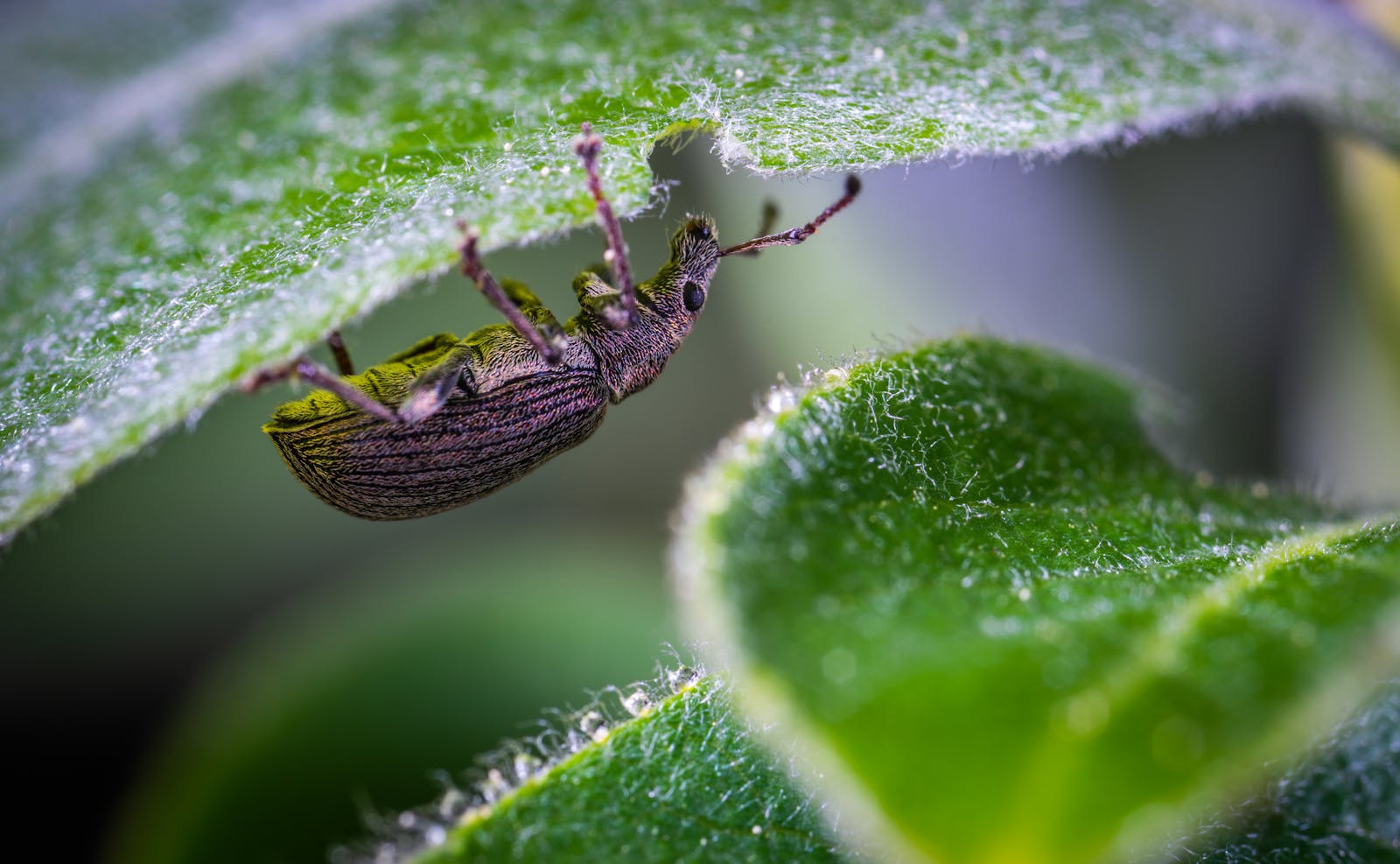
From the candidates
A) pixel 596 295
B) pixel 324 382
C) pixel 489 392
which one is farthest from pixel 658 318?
pixel 324 382

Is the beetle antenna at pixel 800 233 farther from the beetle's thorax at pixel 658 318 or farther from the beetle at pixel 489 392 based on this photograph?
the beetle's thorax at pixel 658 318

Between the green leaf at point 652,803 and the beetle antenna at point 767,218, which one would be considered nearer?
the green leaf at point 652,803

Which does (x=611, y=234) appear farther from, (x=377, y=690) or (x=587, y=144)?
(x=377, y=690)

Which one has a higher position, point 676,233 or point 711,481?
point 676,233

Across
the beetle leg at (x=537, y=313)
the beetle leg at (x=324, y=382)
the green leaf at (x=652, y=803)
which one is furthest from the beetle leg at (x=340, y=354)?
the green leaf at (x=652, y=803)

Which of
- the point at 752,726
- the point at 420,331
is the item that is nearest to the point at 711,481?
the point at 752,726

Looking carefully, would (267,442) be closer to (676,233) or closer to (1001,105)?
(676,233)

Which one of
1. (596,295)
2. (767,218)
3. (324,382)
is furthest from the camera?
(767,218)
